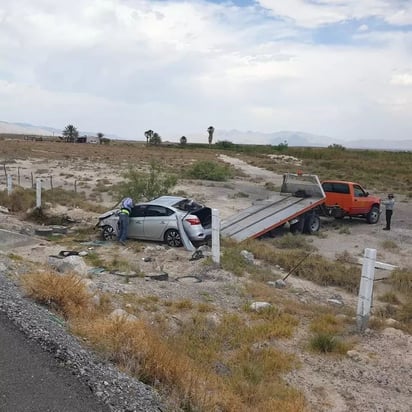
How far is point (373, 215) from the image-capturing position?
2262 centimetres

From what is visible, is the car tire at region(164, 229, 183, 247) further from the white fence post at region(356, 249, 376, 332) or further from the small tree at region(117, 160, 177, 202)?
the white fence post at region(356, 249, 376, 332)

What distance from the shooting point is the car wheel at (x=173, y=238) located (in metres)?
15.2

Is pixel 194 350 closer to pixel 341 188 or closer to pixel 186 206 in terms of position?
pixel 186 206

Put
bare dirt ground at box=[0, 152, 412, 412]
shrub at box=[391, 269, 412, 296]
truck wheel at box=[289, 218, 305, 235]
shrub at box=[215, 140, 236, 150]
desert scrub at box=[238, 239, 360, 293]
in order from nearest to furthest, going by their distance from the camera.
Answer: bare dirt ground at box=[0, 152, 412, 412]
shrub at box=[391, 269, 412, 296]
desert scrub at box=[238, 239, 360, 293]
truck wheel at box=[289, 218, 305, 235]
shrub at box=[215, 140, 236, 150]

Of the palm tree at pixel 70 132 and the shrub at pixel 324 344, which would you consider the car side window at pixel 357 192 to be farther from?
the palm tree at pixel 70 132

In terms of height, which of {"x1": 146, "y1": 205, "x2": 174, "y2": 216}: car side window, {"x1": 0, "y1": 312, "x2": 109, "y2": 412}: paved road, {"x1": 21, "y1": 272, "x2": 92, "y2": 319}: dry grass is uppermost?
{"x1": 0, "y1": 312, "x2": 109, "y2": 412}: paved road

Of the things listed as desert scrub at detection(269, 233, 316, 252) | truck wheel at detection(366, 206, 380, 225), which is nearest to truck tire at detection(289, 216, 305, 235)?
desert scrub at detection(269, 233, 316, 252)

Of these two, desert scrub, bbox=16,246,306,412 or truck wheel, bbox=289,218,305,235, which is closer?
desert scrub, bbox=16,246,306,412

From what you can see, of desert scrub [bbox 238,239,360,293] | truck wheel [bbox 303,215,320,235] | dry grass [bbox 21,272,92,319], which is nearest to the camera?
dry grass [bbox 21,272,92,319]

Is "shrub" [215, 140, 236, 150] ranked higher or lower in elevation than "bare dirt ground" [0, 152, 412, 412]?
lower

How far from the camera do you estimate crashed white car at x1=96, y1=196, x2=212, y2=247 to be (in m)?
15.1

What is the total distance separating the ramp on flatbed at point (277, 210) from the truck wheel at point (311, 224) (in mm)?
487

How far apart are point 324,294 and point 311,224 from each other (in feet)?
27.3

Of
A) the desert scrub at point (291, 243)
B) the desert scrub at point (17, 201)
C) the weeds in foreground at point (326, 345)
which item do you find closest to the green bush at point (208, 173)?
the desert scrub at point (17, 201)
